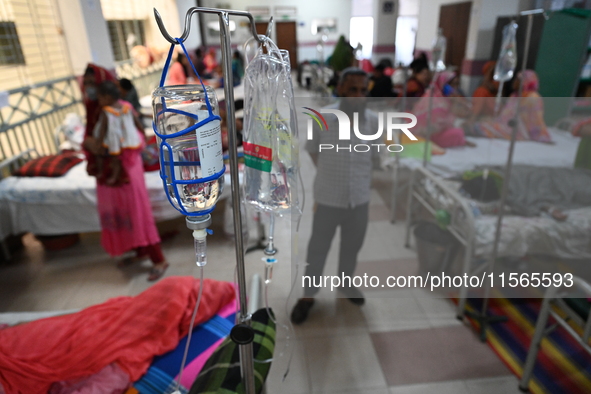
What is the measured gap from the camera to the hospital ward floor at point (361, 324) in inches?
67.4

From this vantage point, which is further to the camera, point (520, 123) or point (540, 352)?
point (540, 352)

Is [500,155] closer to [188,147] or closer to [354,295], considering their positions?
[354,295]

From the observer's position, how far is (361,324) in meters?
2.08

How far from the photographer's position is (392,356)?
190 centimetres

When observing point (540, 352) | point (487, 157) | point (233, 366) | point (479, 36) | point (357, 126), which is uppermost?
point (479, 36)

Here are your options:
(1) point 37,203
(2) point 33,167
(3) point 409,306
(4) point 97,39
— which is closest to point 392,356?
(3) point 409,306

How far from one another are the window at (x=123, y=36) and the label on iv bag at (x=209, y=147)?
5528 mm

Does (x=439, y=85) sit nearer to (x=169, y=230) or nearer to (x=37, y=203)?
(x=169, y=230)

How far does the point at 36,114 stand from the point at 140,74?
10.0 ft

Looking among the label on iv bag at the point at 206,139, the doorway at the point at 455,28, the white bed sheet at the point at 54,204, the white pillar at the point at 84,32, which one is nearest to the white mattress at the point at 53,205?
the white bed sheet at the point at 54,204

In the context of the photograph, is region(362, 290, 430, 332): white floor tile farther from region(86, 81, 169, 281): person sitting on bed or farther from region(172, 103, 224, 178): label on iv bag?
region(172, 103, 224, 178): label on iv bag

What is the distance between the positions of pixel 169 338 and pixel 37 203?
1.89 meters

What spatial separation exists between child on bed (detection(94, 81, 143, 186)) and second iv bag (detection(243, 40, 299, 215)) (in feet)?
5.16

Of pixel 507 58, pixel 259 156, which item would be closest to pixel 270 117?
pixel 259 156
